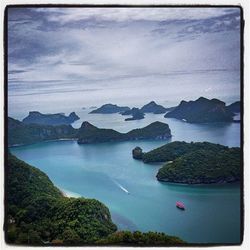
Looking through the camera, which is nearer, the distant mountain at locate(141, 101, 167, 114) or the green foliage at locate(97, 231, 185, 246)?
the green foliage at locate(97, 231, 185, 246)

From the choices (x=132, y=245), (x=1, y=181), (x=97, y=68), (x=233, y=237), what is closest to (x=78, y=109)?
(x=97, y=68)

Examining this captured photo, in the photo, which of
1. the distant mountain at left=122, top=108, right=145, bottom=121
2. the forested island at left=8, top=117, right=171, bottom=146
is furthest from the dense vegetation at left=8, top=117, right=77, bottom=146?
the distant mountain at left=122, top=108, right=145, bottom=121

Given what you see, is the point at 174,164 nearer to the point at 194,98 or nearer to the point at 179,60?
the point at 194,98

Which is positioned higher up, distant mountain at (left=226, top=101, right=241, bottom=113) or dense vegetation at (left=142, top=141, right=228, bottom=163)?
distant mountain at (left=226, top=101, right=241, bottom=113)

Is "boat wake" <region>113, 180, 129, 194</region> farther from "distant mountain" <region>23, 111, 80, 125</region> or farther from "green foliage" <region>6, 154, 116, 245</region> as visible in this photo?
"distant mountain" <region>23, 111, 80, 125</region>

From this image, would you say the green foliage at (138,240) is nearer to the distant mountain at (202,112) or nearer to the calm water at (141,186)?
the calm water at (141,186)

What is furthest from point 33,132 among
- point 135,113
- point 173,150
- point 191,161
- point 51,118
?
point 191,161
